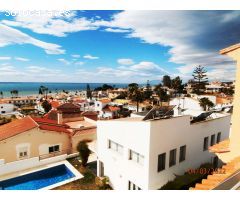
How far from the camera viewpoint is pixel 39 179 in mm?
7473

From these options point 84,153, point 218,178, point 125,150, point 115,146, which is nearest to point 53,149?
point 84,153

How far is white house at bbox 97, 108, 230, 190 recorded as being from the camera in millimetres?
4875

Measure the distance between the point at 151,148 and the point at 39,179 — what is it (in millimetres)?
5158

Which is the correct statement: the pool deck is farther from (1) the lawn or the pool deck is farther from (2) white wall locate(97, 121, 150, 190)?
(2) white wall locate(97, 121, 150, 190)

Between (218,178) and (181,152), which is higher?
(218,178)

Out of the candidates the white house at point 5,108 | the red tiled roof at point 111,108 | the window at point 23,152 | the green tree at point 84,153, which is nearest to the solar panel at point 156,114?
the green tree at point 84,153

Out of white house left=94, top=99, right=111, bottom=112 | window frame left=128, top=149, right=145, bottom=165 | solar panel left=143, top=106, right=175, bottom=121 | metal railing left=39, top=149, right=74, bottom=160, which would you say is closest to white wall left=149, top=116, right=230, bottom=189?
solar panel left=143, top=106, right=175, bottom=121

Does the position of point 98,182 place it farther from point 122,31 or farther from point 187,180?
point 122,31

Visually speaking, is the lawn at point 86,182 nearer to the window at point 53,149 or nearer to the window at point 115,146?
the window at point 115,146

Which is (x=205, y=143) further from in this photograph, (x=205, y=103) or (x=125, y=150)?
(x=205, y=103)

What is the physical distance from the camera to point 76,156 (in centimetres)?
930

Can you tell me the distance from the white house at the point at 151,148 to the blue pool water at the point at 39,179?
1.80 metres

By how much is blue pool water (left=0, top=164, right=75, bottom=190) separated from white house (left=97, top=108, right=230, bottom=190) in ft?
5.90

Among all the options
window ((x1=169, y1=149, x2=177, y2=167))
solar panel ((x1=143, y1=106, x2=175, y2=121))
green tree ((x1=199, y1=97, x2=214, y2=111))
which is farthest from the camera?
green tree ((x1=199, y1=97, x2=214, y2=111))
